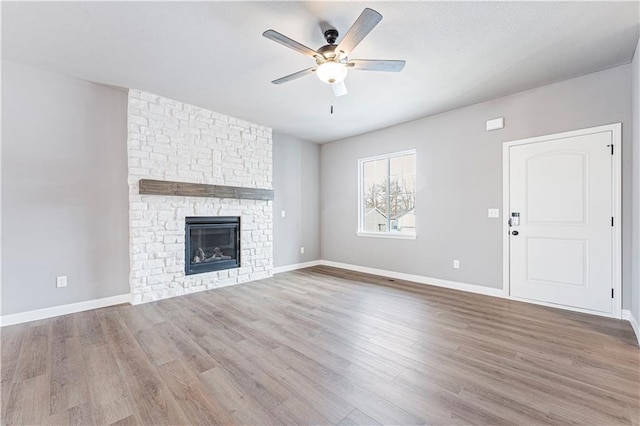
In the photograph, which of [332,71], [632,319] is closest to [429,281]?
[632,319]

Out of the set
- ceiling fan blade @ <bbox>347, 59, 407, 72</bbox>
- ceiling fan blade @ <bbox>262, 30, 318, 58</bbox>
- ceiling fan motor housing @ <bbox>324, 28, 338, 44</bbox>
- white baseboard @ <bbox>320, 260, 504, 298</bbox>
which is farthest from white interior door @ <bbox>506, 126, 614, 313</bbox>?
ceiling fan blade @ <bbox>262, 30, 318, 58</bbox>

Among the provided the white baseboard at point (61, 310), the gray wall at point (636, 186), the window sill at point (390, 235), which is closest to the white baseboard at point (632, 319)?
the gray wall at point (636, 186)

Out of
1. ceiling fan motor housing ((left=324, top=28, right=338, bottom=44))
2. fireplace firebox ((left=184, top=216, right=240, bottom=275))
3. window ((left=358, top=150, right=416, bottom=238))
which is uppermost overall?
ceiling fan motor housing ((left=324, top=28, right=338, bottom=44))

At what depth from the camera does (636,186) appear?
2.65m

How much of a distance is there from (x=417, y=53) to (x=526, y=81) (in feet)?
5.31

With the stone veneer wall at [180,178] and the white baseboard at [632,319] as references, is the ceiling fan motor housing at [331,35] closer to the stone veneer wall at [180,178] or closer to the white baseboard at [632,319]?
the stone veneer wall at [180,178]

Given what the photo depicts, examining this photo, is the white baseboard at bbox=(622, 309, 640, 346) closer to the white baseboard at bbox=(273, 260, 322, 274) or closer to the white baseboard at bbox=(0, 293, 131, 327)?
the white baseboard at bbox=(273, 260, 322, 274)

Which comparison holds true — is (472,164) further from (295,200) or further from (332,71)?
(295,200)

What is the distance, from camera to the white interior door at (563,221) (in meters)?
3.08

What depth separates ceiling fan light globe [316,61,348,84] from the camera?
2.33 m

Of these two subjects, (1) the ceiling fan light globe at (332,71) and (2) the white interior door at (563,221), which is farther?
(2) the white interior door at (563,221)

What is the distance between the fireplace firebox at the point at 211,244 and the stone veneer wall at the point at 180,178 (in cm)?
9

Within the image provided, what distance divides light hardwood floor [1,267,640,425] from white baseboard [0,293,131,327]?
0.13 m

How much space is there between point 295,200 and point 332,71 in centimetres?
367
